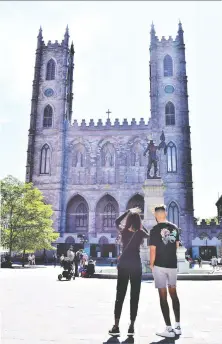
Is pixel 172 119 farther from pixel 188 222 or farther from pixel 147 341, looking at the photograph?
pixel 147 341

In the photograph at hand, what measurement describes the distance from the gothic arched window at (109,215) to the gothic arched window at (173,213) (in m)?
7.53

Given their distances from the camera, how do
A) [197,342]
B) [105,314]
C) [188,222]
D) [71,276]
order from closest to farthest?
Result: [197,342]
[105,314]
[71,276]
[188,222]

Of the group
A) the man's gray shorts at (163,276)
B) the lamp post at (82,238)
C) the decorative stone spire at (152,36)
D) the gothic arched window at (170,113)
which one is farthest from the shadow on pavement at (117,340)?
the decorative stone spire at (152,36)

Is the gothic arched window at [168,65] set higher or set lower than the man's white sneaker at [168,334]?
higher

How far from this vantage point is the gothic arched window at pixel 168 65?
163ft

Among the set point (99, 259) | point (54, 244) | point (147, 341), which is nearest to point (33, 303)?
point (147, 341)

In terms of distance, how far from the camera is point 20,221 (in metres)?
31.4

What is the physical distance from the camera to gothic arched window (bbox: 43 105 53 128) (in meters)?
48.9

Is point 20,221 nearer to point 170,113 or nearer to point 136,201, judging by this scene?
point 136,201

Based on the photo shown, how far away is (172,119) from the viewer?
4738cm

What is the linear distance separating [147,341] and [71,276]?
1198cm

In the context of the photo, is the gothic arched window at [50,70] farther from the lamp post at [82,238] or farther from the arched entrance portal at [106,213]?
the lamp post at [82,238]

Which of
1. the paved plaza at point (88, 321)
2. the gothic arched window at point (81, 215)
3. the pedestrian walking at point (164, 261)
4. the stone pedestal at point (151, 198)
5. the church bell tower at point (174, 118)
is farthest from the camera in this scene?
the gothic arched window at point (81, 215)

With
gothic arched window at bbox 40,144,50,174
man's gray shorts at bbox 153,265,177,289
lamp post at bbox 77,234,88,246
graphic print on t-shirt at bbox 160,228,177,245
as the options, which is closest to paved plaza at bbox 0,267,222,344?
man's gray shorts at bbox 153,265,177,289
